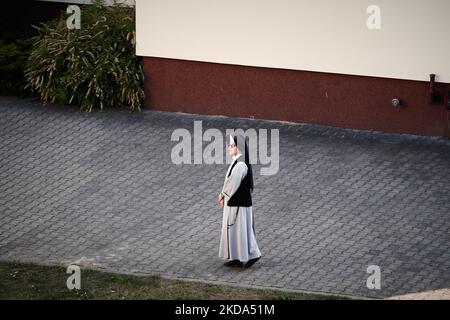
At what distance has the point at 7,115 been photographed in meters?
18.5

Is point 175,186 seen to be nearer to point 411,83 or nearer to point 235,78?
point 235,78

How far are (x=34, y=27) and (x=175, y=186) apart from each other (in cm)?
560

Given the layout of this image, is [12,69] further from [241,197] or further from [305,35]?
[241,197]

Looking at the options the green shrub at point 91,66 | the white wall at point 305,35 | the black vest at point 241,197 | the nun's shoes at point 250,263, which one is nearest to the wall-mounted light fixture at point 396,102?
the white wall at point 305,35

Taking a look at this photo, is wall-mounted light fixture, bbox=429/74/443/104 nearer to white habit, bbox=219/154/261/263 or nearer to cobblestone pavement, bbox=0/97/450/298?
cobblestone pavement, bbox=0/97/450/298

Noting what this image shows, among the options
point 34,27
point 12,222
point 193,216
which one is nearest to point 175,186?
point 193,216

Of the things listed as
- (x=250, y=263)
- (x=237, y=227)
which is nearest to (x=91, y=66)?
(x=237, y=227)

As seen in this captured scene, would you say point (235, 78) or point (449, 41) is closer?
point (449, 41)

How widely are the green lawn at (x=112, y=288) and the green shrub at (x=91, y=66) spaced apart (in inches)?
244

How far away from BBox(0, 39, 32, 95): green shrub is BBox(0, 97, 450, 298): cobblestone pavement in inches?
22.1

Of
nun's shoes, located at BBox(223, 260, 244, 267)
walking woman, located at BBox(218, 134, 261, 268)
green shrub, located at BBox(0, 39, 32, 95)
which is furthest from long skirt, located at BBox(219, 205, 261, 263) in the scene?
green shrub, located at BBox(0, 39, 32, 95)

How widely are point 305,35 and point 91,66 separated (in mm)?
3974

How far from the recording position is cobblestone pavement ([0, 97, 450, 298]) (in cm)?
1325

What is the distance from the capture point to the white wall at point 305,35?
16.9 m
